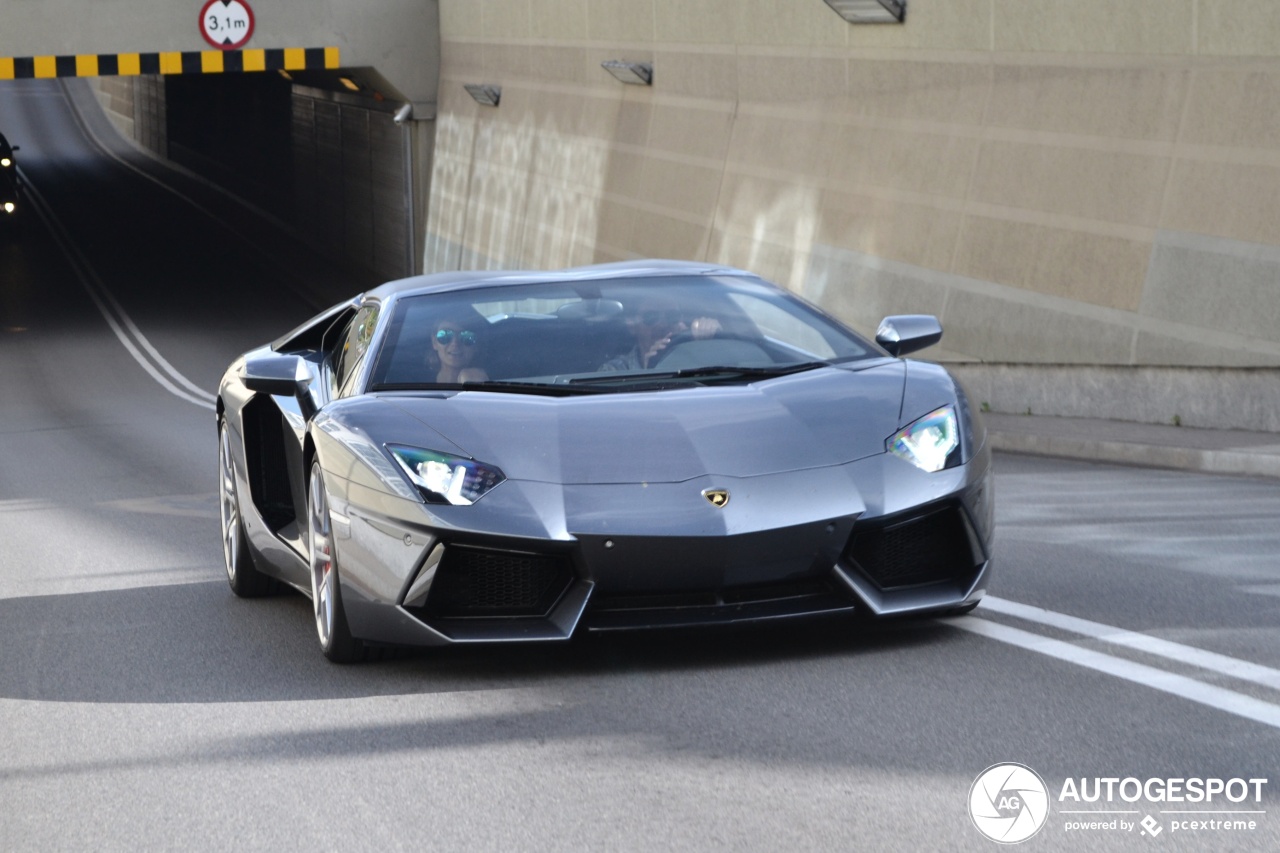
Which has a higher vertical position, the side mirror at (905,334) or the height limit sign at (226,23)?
the side mirror at (905,334)

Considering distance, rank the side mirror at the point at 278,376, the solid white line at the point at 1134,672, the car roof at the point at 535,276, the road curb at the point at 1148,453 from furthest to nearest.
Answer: the road curb at the point at 1148,453, the car roof at the point at 535,276, the side mirror at the point at 278,376, the solid white line at the point at 1134,672

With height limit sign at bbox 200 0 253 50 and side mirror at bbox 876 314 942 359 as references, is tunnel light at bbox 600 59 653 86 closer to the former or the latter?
height limit sign at bbox 200 0 253 50

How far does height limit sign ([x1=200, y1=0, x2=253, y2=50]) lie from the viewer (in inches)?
1235

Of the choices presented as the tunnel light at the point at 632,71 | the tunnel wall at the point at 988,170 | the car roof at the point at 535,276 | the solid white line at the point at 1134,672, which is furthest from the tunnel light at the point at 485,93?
the solid white line at the point at 1134,672

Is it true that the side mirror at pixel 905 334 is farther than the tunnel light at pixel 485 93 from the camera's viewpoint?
No

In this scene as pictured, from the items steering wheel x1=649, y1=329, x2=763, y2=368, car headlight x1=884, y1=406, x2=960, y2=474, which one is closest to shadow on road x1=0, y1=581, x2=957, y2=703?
car headlight x1=884, y1=406, x2=960, y2=474

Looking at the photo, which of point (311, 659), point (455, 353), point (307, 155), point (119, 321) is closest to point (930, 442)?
point (455, 353)

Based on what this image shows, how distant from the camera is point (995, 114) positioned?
52.0 feet

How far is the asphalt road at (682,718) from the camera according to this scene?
4.25m

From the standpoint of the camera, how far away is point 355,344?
23.2 ft

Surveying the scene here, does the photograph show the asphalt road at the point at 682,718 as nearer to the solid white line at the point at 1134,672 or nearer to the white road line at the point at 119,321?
the solid white line at the point at 1134,672

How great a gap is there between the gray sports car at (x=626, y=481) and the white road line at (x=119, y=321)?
16.9 meters

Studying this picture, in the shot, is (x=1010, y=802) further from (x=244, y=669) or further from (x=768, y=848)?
(x=244, y=669)

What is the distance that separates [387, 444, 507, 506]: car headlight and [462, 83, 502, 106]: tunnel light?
2562 cm
